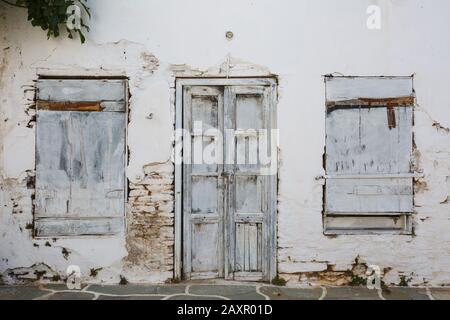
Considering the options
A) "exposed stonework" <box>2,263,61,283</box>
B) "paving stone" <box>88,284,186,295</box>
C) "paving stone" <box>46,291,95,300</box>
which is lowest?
"paving stone" <box>46,291,95,300</box>

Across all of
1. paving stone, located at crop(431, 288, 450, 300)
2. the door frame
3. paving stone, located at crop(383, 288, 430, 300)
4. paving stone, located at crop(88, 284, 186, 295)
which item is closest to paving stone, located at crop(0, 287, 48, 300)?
paving stone, located at crop(88, 284, 186, 295)

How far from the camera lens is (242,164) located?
534 cm

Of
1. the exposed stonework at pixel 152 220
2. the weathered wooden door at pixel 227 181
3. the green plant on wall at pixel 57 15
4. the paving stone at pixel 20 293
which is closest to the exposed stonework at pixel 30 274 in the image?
the paving stone at pixel 20 293

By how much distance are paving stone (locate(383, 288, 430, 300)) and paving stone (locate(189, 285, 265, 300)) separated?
141 centimetres

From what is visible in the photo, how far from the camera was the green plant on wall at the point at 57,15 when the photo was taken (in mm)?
4801

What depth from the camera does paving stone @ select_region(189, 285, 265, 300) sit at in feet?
16.0

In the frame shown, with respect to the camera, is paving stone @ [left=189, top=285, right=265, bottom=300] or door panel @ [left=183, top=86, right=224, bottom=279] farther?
door panel @ [left=183, top=86, right=224, bottom=279]

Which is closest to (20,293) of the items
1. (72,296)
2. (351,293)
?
(72,296)

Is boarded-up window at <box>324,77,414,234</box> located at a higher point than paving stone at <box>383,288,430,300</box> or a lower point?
higher

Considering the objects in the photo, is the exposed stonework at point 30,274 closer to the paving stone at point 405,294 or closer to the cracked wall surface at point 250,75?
the cracked wall surface at point 250,75

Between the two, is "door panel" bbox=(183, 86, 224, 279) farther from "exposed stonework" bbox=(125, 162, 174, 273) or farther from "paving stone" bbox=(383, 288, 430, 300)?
"paving stone" bbox=(383, 288, 430, 300)

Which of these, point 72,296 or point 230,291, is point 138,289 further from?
point 230,291

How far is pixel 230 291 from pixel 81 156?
2.30 meters

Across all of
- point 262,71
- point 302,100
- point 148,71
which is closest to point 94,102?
point 148,71
